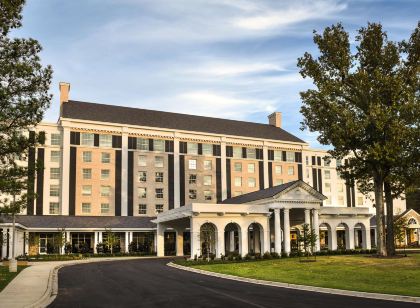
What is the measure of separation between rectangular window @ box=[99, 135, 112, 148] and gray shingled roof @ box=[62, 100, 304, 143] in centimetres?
282

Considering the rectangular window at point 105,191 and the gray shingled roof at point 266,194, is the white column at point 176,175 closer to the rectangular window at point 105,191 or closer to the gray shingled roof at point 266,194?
the rectangular window at point 105,191

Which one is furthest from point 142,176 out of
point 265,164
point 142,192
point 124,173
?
point 265,164

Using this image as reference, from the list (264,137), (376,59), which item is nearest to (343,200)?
(264,137)

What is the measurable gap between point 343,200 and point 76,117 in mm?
58937

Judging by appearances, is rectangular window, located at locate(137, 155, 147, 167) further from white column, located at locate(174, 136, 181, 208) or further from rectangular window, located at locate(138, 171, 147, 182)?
white column, located at locate(174, 136, 181, 208)

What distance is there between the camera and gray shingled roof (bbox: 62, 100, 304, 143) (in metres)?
78.2

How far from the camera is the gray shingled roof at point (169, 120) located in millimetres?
78250

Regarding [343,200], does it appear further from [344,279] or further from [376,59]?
[344,279]

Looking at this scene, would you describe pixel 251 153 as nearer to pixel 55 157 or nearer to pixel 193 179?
pixel 193 179

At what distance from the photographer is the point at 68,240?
66.8 m

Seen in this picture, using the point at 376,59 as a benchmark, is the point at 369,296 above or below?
below

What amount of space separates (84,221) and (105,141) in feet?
43.9

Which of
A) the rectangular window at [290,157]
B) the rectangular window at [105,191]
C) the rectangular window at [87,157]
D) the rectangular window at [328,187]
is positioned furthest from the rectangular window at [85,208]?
the rectangular window at [328,187]

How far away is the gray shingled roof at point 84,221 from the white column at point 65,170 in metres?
2.44
